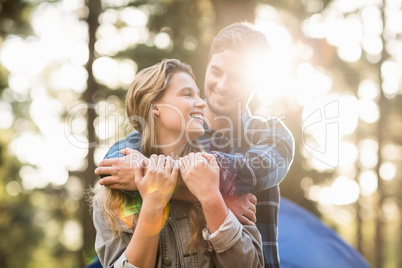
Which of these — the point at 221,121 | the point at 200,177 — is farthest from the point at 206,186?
the point at 221,121

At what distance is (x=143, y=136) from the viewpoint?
92.1 inches

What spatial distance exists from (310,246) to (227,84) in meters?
2.43

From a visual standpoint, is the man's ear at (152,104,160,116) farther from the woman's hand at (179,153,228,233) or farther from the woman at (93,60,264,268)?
the woman's hand at (179,153,228,233)

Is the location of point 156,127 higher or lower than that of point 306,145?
higher

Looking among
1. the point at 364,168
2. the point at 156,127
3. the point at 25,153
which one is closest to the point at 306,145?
the point at 364,168

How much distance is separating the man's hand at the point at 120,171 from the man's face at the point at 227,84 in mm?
761

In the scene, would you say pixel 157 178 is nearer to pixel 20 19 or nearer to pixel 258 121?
pixel 258 121

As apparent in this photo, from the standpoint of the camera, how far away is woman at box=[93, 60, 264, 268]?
6.51 ft

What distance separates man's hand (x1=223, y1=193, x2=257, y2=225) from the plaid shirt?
4 cm

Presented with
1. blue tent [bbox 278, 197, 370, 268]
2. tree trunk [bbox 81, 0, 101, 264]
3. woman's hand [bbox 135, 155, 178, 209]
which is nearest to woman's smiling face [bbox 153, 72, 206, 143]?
woman's hand [bbox 135, 155, 178, 209]

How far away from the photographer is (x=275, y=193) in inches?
108

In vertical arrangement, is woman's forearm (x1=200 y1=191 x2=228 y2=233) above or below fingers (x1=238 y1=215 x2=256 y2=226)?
above

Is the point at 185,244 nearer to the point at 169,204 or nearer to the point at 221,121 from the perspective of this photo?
the point at 169,204

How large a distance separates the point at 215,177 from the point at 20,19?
12171 millimetres
